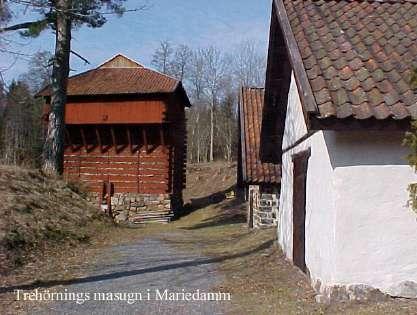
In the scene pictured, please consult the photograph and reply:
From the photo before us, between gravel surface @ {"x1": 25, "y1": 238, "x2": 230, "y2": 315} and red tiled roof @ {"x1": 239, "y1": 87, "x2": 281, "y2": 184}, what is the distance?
5434mm

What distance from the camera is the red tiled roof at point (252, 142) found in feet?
61.8

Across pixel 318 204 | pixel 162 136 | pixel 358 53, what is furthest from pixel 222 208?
pixel 358 53

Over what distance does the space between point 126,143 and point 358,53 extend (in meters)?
22.8

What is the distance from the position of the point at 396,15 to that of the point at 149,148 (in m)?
21.4

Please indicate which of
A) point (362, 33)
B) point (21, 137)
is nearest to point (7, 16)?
point (362, 33)

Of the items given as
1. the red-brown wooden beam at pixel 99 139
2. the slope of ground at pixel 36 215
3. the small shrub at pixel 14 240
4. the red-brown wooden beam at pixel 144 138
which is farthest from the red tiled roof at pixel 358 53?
the red-brown wooden beam at pixel 99 139

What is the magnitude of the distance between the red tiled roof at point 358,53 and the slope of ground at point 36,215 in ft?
21.5

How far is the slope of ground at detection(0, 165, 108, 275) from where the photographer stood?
37.4ft

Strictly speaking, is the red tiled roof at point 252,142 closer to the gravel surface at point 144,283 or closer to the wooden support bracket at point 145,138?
the gravel surface at point 144,283

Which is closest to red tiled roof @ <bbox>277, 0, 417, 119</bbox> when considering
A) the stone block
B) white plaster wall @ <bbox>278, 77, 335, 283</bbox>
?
white plaster wall @ <bbox>278, 77, 335, 283</bbox>

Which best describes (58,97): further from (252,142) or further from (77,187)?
(252,142)

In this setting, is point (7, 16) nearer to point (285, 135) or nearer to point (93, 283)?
point (93, 283)

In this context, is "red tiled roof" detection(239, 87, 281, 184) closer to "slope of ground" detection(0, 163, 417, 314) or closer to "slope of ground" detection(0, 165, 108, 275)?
"slope of ground" detection(0, 163, 417, 314)

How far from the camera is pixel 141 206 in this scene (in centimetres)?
2927
